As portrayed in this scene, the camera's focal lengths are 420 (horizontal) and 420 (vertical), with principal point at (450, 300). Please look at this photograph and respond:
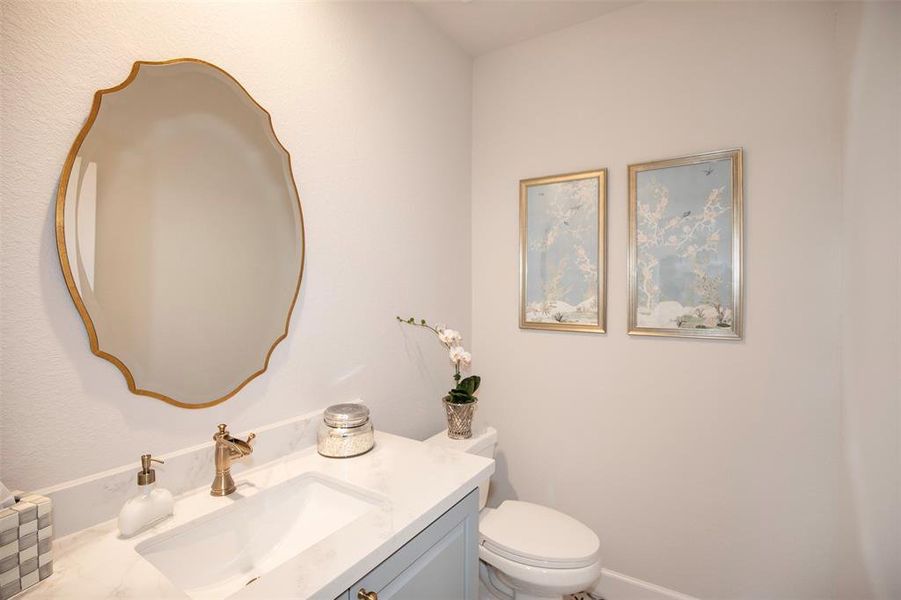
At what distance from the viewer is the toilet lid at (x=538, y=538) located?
1513mm

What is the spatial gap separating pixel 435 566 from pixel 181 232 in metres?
1.06

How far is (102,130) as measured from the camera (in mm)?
932

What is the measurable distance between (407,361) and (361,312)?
0.37 metres

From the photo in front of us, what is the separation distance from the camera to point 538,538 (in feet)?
5.28

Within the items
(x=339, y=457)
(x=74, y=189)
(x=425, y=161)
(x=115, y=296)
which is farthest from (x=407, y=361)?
(x=74, y=189)

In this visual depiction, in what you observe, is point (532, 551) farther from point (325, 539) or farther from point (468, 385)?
point (325, 539)

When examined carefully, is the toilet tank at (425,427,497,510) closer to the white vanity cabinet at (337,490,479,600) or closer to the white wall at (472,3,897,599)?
the white wall at (472,3,897,599)

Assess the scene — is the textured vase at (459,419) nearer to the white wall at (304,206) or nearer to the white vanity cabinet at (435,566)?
the white wall at (304,206)

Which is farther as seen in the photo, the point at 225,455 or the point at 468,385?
the point at 468,385

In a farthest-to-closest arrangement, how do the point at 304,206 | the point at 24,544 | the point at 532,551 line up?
1. the point at 532,551
2. the point at 304,206
3. the point at 24,544

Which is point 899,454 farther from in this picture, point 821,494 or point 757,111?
point 757,111

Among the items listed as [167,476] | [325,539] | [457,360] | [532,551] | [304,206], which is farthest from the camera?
[457,360]

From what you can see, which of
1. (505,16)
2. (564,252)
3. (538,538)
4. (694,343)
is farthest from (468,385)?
(505,16)

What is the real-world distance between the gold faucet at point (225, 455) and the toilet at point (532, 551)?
93cm
